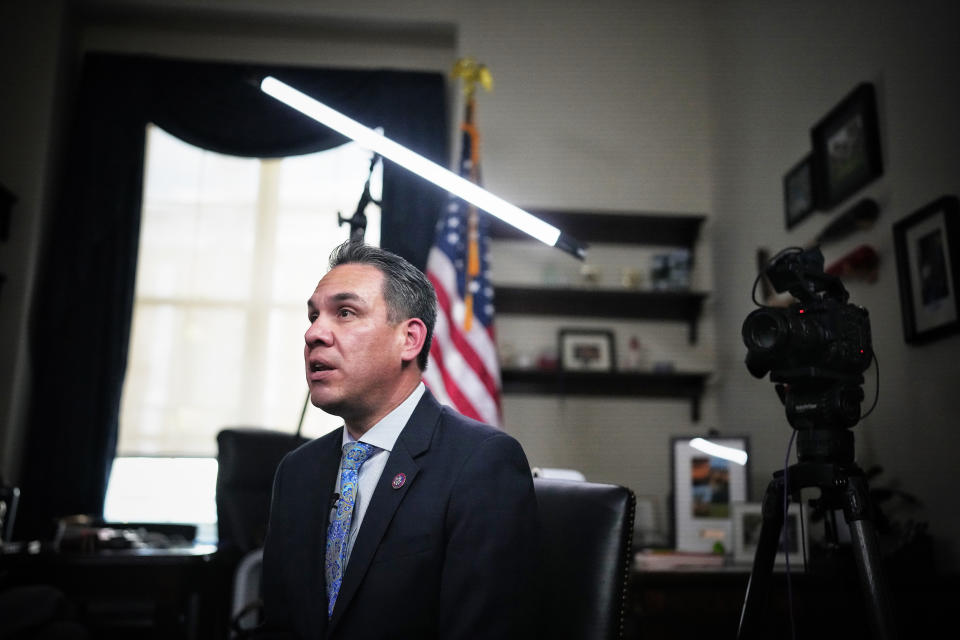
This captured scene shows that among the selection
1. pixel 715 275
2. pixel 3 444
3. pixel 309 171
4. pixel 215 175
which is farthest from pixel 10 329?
pixel 715 275

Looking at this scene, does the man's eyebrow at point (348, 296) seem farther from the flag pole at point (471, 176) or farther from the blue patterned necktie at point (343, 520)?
the flag pole at point (471, 176)

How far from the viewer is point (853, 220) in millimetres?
2727

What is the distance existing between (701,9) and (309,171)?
2402 millimetres

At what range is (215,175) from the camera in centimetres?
457

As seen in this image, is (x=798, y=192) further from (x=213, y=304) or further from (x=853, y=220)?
(x=213, y=304)

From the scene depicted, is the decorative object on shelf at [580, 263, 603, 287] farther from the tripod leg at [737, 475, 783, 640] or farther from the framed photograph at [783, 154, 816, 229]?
the tripod leg at [737, 475, 783, 640]

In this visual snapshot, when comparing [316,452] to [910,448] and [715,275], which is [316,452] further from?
[715,275]

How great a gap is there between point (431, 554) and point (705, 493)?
78.6 inches

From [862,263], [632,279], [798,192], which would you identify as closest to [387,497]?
[862,263]

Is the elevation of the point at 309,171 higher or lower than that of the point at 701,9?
lower

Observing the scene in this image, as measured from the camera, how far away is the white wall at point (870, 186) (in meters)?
2.30

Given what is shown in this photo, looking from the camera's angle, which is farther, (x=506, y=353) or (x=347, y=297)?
(x=506, y=353)

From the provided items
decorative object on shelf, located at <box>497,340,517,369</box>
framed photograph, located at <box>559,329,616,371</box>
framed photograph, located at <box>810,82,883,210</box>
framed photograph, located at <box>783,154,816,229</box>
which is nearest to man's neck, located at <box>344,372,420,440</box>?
framed photograph, located at <box>810,82,883,210</box>

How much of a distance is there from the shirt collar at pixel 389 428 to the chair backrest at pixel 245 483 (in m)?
1.87
